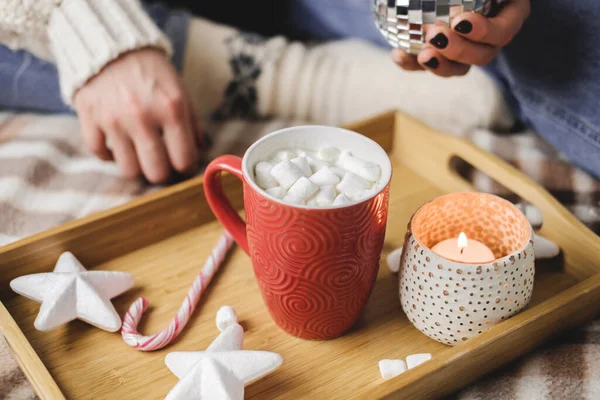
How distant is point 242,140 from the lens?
1.01 meters

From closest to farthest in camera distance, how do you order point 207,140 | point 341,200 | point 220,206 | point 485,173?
1. point 341,200
2. point 220,206
3. point 485,173
4. point 207,140

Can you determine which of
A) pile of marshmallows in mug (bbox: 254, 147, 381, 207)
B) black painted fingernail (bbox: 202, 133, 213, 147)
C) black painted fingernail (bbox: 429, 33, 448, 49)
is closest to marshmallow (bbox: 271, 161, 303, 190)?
pile of marshmallows in mug (bbox: 254, 147, 381, 207)

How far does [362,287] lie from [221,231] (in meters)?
0.25

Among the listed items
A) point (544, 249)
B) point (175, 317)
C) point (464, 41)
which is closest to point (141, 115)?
point (175, 317)

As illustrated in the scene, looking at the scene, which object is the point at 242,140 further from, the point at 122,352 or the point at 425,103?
the point at 122,352

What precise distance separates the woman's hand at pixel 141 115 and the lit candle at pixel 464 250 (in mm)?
408

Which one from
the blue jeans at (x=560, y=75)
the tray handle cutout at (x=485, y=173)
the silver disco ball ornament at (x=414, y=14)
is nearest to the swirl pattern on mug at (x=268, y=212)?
the silver disco ball ornament at (x=414, y=14)

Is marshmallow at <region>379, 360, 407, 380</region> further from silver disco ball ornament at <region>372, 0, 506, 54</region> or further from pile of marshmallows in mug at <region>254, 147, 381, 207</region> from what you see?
silver disco ball ornament at <region>372, 0, 506, 54</region>

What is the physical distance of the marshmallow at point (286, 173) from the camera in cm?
51

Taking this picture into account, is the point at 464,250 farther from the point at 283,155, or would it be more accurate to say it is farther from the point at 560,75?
the point at 560,75

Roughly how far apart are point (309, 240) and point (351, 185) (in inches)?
2.4

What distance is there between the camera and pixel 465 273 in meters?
0.51

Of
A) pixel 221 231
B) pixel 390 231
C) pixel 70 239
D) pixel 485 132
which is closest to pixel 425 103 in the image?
pixel 485 132

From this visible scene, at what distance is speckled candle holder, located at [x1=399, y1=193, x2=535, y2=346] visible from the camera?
20.5 inches
